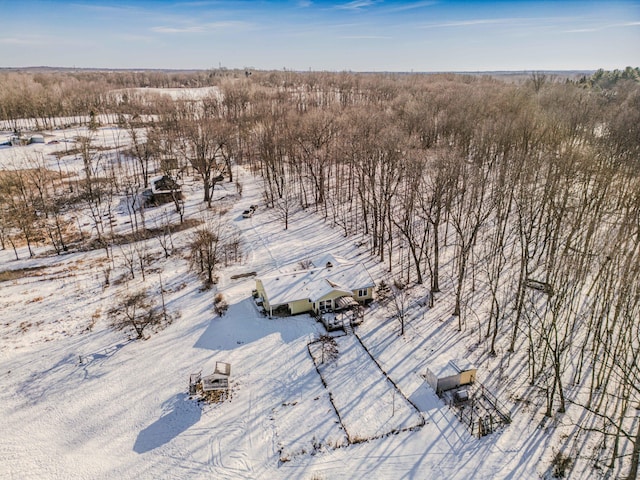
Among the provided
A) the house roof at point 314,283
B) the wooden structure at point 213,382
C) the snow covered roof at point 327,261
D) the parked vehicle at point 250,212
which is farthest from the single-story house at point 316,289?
the parked vehicle at point 250,212

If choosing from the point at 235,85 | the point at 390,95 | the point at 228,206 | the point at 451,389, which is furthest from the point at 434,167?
the point at 235,85

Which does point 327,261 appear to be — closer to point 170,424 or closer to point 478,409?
point 478,409

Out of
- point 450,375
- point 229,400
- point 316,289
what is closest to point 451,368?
point 450,375

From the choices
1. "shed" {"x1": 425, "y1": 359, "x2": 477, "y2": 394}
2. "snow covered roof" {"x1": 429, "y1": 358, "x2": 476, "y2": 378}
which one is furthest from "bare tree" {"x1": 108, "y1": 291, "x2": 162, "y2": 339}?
"snow covered roof" {"x1": 429, "y1": 358, "x2": 476, "y2": 378}

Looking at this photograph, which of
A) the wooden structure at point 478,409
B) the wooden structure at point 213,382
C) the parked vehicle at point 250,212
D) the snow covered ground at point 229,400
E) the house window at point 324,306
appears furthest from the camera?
the parked vehicle at point 250,212

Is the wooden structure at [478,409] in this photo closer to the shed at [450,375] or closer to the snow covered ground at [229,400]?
the shed at [450,375]

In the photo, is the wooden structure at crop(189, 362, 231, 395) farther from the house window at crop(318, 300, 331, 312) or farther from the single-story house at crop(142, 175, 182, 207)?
the single-story house at crop(142, 175, 182, 207)

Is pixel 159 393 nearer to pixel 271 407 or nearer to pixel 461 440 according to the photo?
pixel 271 407
